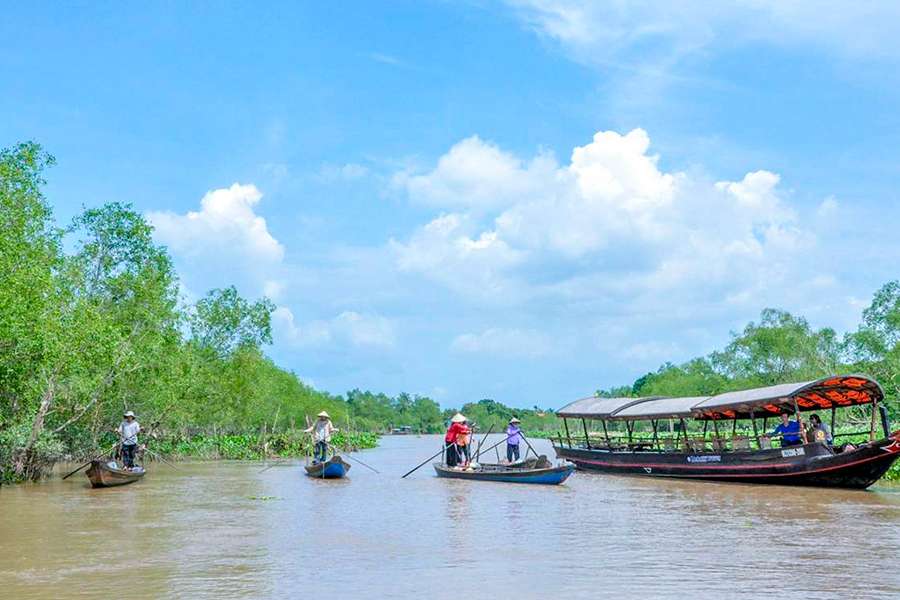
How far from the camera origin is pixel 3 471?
70.7 ft

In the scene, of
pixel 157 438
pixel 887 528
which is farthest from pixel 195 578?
pixel 157 438

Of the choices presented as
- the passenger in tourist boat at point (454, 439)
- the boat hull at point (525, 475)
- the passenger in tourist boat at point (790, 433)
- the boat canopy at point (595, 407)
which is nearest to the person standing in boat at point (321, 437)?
the passenger in tourist boat at point (454, 439)

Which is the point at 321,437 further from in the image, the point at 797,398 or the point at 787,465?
the point at 797,398

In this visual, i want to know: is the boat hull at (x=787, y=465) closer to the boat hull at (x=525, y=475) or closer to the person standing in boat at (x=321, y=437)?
the boat hull at (x=525, y=475)

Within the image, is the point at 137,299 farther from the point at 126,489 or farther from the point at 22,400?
the point at 126,489

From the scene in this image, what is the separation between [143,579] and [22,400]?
51.1 feet

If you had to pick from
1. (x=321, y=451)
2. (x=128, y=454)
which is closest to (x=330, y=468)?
(x=321, y=451)

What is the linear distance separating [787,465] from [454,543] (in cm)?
1140

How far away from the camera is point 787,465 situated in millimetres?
19938

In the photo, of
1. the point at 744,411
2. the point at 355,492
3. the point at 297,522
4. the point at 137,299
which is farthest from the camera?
the point at 137,299

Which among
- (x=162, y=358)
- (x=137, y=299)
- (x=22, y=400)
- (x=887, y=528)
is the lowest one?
(x=887, y=528)

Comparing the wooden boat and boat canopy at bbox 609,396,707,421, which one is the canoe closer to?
the wooden boat

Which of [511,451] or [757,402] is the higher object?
[757,402]

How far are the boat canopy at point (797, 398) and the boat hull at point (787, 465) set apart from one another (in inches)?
47.5
